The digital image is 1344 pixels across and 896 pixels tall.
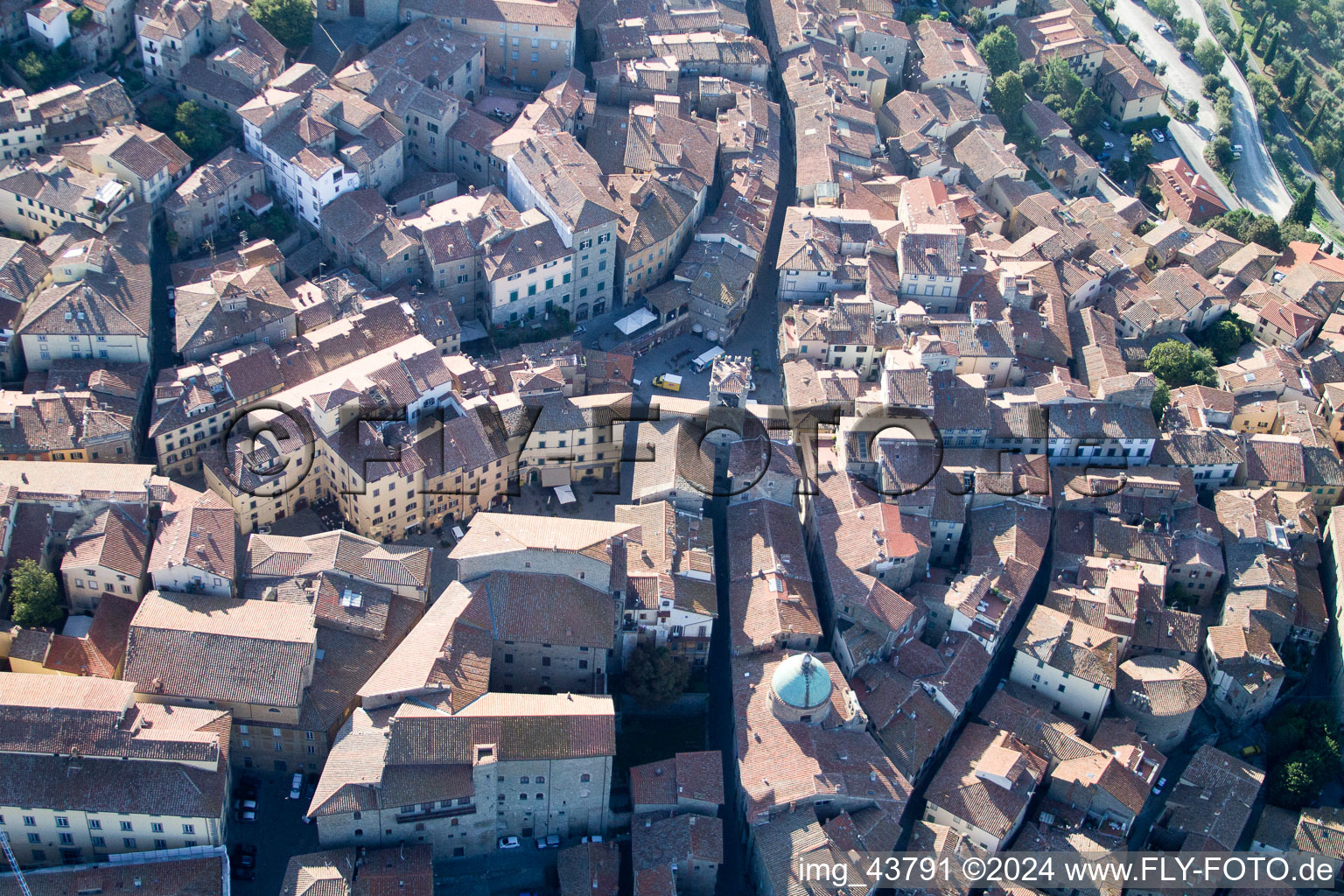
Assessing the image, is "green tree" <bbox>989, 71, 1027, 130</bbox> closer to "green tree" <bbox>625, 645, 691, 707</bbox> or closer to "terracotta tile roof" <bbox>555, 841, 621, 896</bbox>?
"green tree" <bbox>625, 645, 691, 707</bbox>

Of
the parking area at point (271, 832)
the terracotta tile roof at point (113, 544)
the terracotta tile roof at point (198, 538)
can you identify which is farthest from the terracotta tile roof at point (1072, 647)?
the terracotta tile roof at point (113, 544)

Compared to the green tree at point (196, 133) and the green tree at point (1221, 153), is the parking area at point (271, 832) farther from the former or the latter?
the green tree at point (1221, 153)

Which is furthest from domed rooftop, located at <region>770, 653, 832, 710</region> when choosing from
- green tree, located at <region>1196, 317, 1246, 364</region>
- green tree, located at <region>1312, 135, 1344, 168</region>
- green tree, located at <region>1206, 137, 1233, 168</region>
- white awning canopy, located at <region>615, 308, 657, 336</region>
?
green tree, located at <region>1312, 135, 1344, 168</region>

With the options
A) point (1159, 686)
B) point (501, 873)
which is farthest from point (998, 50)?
point (501, 873)

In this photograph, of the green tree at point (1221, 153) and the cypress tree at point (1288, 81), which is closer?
the green tree at point (1221, 153)

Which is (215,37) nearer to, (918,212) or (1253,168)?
(918,212)

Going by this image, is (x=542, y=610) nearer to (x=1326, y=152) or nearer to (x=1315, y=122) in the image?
(x=1326, y=152)
